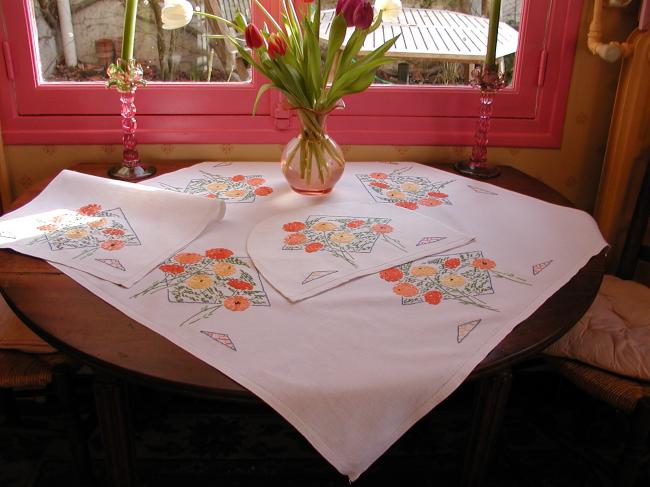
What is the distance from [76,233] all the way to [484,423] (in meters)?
0.83

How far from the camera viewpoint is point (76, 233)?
47.6 inches

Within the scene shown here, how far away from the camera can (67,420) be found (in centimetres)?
128

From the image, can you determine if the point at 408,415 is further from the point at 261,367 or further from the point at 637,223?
the point at 637,223

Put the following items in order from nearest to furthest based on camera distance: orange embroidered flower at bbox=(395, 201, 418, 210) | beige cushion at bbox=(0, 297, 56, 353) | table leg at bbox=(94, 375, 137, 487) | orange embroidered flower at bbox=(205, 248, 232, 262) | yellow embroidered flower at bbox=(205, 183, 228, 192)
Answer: table leg at bbox=(94, 375, 137, 487) < orange embroidered flower at bbox=(205, 248, 232, 262) < beige cushion at bbox=(0, 297, 56, 353) < orange embroidered flower at bbox=(395, 201, 418, 210) < yellow embroidered flower at bbox=(205, 183, 228, 192)

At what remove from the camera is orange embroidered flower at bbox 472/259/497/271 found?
3.67 ft

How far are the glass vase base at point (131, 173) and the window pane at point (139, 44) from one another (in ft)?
0.89

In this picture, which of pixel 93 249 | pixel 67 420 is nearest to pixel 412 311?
pixel 93 249

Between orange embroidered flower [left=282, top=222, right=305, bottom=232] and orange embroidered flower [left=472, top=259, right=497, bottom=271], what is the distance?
35cm

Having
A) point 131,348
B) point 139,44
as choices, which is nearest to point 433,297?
point 131,348

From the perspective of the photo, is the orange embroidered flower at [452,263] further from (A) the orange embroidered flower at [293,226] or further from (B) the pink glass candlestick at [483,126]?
(B) the pink glass candlestick at [483,126]

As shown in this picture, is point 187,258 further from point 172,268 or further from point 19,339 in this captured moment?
point 19,339

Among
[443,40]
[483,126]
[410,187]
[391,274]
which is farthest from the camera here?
[443,40]

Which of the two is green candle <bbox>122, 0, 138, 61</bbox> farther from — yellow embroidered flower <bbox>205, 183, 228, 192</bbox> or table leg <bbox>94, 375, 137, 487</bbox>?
table leg <bbox>94, 375, 137, 487</bbox>

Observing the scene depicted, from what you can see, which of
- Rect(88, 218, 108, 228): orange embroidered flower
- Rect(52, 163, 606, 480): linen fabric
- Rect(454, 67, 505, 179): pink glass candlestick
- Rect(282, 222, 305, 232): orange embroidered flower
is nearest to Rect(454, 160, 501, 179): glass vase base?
Rect(454, 67, 505, 179): pink glass candlestick
